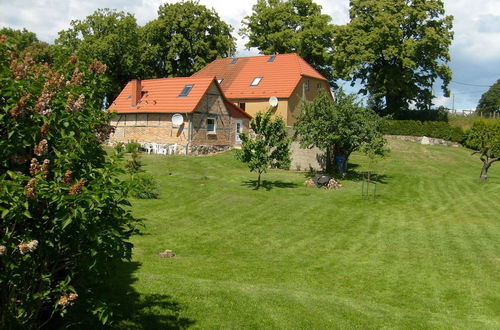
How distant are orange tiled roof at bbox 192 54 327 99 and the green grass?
16.4 meters

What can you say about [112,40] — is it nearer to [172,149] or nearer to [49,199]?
[172,149]

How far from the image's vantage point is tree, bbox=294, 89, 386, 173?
102ft

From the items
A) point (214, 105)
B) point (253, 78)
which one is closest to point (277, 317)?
point (214, 105)

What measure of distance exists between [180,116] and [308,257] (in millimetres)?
25061

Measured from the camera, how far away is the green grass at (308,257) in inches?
371

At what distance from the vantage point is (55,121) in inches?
209

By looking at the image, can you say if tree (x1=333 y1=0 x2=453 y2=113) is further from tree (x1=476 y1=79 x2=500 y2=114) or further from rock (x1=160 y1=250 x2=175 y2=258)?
tree (x1=476 y1=79 x2=500 y2=114)

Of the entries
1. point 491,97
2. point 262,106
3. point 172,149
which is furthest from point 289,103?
point 491,97

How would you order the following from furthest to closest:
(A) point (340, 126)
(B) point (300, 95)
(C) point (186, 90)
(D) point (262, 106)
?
(B) point (300, 95), (D) point (262, 106), (C) point (186, 90), (A) point (340, 126)

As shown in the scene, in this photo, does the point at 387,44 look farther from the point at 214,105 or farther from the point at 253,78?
the point at 214,105

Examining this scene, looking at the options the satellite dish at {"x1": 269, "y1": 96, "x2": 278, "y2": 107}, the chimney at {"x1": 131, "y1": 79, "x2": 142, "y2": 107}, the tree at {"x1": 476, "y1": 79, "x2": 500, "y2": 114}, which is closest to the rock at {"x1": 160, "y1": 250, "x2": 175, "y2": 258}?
the chimney at {"x1": 131, "y1": 79, "x2": 142, "y2": 107}

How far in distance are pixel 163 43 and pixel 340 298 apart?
5034cm

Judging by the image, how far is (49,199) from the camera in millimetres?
5020

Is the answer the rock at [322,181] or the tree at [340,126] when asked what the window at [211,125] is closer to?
the tree at [340,126]
